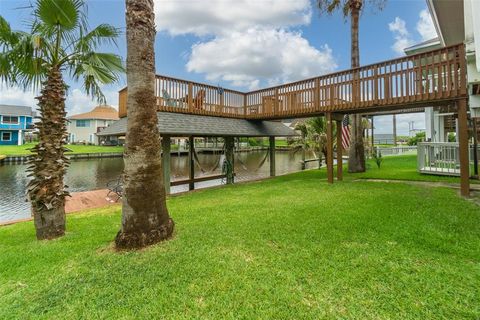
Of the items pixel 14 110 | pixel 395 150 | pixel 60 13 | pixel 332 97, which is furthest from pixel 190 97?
pixel 14 110

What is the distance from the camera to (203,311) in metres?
2.37

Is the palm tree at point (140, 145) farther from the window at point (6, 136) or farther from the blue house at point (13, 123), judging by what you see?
the window at point (6, 136)

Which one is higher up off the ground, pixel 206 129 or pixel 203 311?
pixel 206 129

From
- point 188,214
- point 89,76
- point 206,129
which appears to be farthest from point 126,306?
point 206,129

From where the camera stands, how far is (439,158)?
1047 cm

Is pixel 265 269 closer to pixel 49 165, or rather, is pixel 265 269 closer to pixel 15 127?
pixel 49 165

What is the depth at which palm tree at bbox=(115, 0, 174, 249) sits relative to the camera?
3.75m

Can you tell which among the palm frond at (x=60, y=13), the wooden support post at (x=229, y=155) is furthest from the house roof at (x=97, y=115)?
the palm frond at (x=60, y=13)

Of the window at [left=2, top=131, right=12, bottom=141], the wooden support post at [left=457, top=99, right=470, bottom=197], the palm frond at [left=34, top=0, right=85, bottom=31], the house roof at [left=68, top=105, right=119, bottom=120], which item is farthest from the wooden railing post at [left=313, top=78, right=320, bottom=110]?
the window at [left=2, top=131, right=12, bottom=141]

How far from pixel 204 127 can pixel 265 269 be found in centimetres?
737

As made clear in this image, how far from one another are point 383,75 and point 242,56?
12.1 m

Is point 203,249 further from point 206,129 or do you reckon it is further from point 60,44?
point 206,129

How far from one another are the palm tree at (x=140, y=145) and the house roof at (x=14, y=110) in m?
46.4

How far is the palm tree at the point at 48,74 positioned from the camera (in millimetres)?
4547
